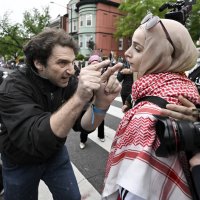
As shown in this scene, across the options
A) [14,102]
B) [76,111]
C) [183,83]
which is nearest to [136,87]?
[183,83]

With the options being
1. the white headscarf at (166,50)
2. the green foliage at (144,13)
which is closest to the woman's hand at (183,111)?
the white headscarf at (166,50)

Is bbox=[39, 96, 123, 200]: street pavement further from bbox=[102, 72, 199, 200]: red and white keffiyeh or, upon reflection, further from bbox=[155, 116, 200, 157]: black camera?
bbox=[155, 116, 200, 157]: black camera

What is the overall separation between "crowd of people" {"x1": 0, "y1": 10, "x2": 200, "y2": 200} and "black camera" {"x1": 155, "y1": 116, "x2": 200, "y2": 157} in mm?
72

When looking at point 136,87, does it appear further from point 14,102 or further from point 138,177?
point 14,102

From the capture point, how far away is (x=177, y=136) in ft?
3.70

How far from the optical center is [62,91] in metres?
2.09

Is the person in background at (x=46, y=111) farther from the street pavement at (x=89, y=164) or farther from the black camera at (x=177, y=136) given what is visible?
the street pavement at (x=89, y=164)

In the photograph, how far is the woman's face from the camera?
61.1 inches

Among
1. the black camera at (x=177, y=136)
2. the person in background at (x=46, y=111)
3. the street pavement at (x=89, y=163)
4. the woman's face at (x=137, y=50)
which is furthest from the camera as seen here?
the street pavement at (x=89, y=163)

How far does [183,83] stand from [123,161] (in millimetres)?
524

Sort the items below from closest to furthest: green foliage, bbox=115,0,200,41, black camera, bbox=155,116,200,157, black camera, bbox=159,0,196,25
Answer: black camera, bbox=155,116,200,157 → black camera, bbox=159,0,196,25 → green foliage, bbox=115,0,200,41

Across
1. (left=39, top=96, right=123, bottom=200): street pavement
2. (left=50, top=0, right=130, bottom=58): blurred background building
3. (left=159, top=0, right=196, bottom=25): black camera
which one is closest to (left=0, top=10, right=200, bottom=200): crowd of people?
(left=39, top=96, right=123, bottom=200): street pavement

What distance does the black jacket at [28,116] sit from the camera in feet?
4.57

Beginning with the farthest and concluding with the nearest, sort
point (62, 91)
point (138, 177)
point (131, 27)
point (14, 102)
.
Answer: point (131, 27) → point (62, 91) → point (14, 102) → point (138, 177)
